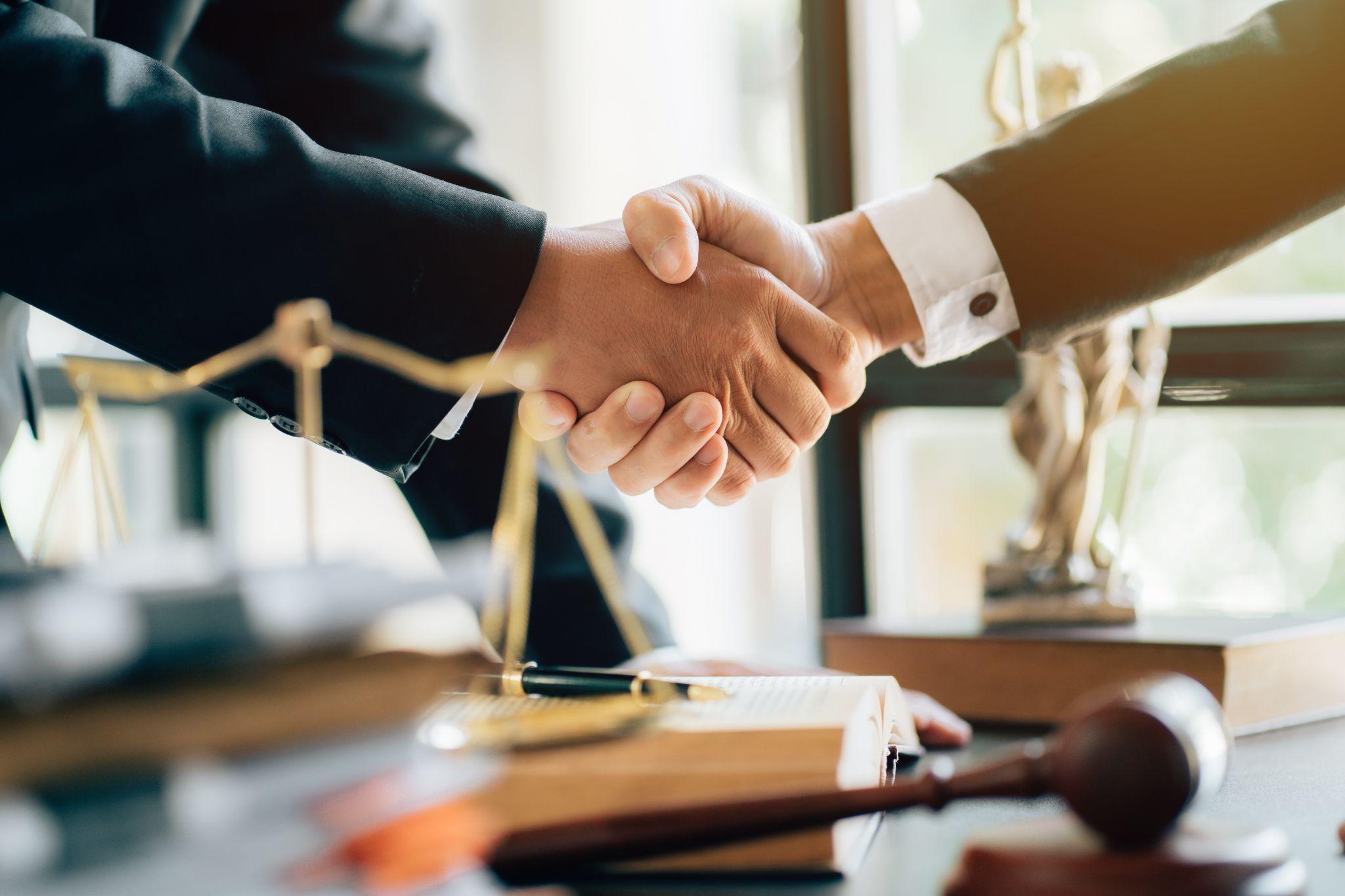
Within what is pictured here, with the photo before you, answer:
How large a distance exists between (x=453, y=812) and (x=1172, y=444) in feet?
4.71

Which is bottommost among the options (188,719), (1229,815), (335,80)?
(1229,815)

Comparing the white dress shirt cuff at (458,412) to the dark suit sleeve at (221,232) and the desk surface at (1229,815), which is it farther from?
the desk surface at (1229,815)

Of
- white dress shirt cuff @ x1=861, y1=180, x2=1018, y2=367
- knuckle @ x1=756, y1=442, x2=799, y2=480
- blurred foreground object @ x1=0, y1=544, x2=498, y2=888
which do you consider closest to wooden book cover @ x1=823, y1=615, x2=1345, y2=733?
knuckle @ x1=756, y1=442, x2=799, y2=480

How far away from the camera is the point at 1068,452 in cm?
118

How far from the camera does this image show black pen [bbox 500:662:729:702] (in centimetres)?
63

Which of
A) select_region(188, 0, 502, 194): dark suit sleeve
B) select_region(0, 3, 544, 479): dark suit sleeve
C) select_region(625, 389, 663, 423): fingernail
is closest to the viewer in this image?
select_region(0, 3, 544, 479): dark suit sleeve

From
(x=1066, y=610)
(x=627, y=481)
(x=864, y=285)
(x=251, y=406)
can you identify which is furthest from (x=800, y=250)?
(x=251, y=406)

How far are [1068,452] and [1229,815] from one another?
598 millimetres

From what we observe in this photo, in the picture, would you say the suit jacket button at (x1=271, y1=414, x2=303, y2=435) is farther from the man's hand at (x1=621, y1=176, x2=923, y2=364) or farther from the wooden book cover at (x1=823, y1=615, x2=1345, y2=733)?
the wooden book cover at (x1=823, y1=615, x2=1345, y2=733)

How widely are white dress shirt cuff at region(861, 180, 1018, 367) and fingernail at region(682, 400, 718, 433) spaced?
232 mm

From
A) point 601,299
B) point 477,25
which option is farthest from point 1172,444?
point 477,25

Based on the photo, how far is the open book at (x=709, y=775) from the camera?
49cm

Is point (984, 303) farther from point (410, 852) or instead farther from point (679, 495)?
point (410, 852)

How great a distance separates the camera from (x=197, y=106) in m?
0.88
